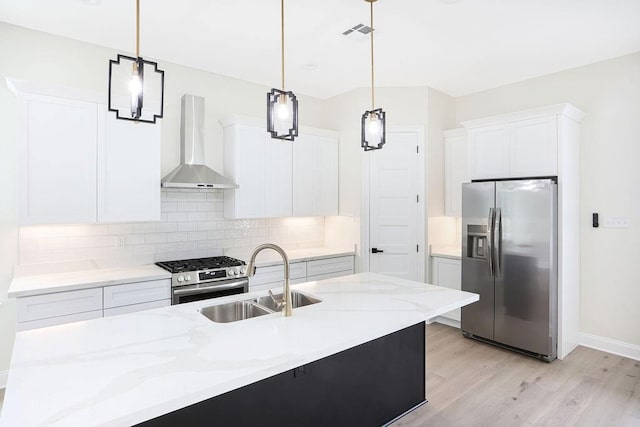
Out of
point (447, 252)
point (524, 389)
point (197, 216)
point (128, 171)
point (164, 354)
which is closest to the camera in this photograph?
point (164, 354)

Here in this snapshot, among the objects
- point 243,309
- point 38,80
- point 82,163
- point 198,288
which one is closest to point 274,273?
point 198,288

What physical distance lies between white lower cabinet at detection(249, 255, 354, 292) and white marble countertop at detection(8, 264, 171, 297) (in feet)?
3.00

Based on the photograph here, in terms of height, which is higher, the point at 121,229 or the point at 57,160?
the point at 57,160

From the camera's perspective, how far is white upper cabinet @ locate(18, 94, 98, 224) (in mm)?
2818

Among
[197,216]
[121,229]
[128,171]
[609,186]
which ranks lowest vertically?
[121,229]

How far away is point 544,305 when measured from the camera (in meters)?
3.47

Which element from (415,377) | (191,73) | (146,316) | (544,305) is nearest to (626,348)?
(544,305)

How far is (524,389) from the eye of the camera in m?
2.98

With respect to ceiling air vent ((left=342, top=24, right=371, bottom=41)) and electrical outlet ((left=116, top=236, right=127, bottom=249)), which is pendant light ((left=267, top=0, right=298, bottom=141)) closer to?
ceiling air vent ((left=342, top=24, right=371, bottom=41))

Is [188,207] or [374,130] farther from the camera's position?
[188,207]

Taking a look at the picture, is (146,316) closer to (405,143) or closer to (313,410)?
(313,410)

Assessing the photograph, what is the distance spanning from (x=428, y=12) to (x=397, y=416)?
290 centimetres

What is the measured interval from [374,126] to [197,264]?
7.12 feet

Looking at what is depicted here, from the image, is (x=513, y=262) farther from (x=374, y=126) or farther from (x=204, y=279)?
(x=204, y=279)
